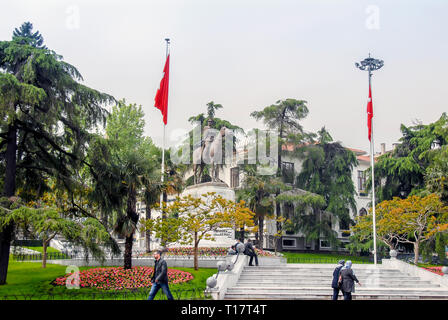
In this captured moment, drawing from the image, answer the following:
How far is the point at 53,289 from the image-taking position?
17484 mm

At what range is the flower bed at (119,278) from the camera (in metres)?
18.8

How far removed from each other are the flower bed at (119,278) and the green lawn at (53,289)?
456mm

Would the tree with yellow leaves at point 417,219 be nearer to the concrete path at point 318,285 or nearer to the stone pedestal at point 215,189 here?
the concrete path at point 318,285

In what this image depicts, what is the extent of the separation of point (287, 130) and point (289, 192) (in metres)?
5.17

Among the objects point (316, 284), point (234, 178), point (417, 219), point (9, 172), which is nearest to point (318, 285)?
point (316, 284)

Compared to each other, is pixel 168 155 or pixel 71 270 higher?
pixel 168 155

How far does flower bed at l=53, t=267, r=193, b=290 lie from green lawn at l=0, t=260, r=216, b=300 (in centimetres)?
46

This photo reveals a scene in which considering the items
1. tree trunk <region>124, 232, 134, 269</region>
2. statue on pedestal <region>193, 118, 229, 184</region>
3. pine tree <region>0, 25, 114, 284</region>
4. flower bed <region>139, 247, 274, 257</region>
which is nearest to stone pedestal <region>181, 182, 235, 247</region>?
statue on pedestal <region>193, 118, 229, 184</region>

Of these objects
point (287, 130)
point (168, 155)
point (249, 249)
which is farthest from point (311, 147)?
point (249, 249)

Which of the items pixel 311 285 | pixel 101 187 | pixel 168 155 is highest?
pixel 168 155

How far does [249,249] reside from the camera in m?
23.5

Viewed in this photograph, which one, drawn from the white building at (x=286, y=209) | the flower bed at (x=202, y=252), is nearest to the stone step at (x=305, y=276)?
the flower bed at (x=202, y=252)

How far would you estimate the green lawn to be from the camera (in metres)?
15.9
